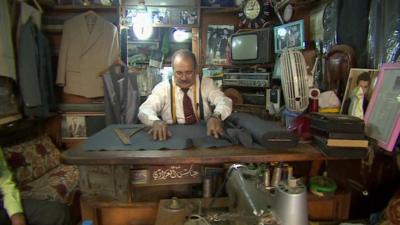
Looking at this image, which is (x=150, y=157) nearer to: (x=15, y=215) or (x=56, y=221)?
(x=15, y=215)

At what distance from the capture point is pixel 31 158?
2611 millimetres

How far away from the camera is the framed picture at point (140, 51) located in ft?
10.7

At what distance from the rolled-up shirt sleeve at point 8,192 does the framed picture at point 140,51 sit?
6.29 ft

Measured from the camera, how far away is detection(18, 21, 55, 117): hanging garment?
2.56 m

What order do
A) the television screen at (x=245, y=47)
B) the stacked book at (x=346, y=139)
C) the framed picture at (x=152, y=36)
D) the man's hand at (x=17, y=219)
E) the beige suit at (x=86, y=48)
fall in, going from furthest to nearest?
the framed picture at (x=152, y=36)
the beige suit at (x=86, y=48)
the television screen at (x=245, y=47)
the man's hand at (x=17, y=219)
the stacked book at (x=346, y=139)

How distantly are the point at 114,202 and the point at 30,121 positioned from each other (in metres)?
2.20

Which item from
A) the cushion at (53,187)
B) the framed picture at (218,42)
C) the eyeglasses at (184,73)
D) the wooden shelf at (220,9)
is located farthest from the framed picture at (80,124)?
the wooden shelf at (220,9)

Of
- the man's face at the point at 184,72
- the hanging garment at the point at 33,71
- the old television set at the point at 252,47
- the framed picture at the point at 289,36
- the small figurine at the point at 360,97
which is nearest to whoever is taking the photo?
the small figurine at the point at 360,97

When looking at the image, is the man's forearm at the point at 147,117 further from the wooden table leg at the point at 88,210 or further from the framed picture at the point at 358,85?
the framed picture at the point at 358,85

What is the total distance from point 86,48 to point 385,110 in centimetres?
296

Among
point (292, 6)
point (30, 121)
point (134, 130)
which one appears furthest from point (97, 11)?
point (134, 130)

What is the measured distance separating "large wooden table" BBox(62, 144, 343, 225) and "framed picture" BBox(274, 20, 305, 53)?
4.88ft

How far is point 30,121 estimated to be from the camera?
286cm

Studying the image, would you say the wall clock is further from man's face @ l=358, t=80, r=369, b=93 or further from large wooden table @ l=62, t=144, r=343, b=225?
large wooden table @ l=62, t=144, r=343, b=225
